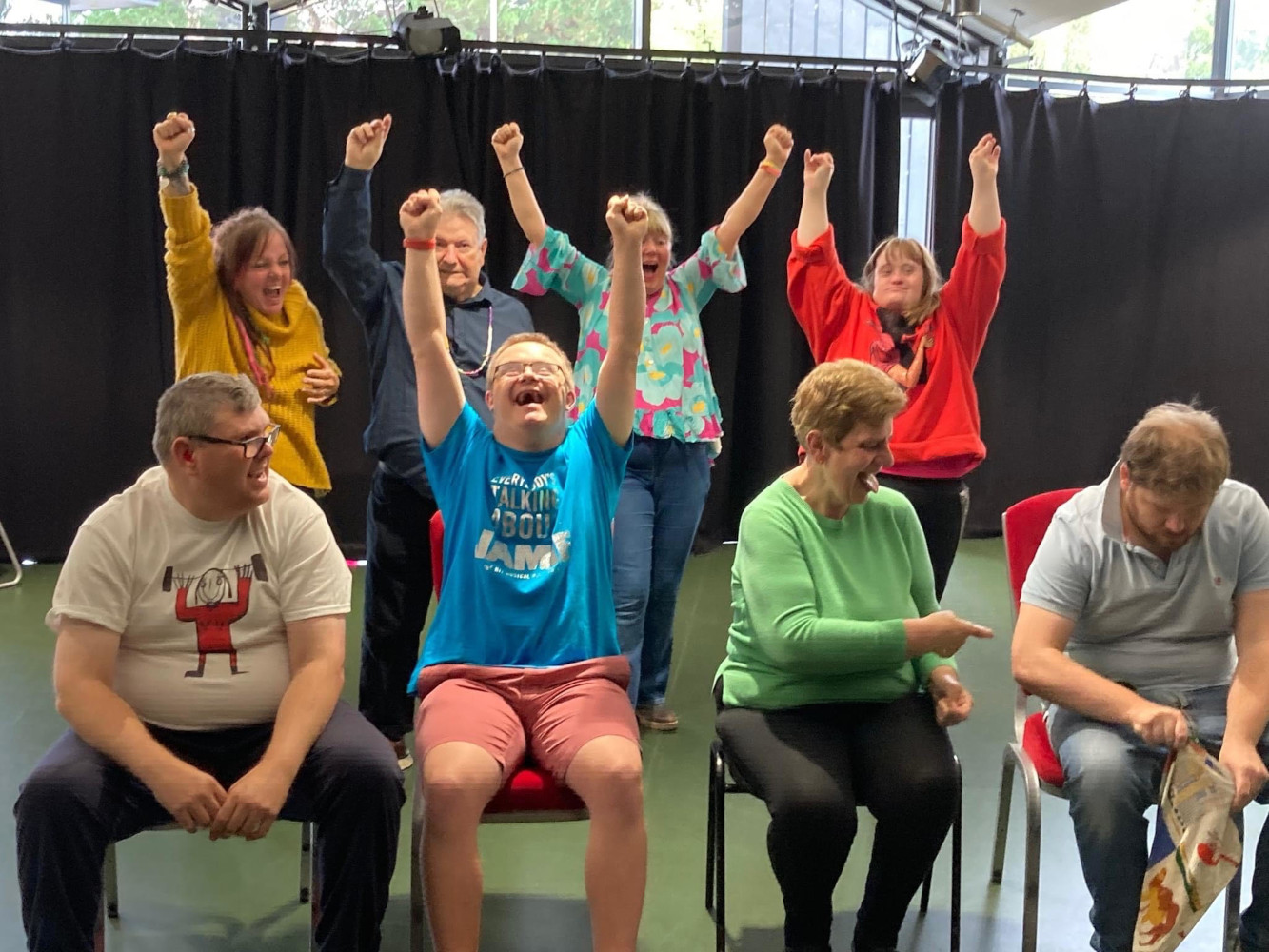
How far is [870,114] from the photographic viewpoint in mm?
5238

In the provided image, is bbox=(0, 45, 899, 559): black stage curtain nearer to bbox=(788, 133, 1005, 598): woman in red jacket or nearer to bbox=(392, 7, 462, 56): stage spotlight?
bbox=(392, 7, 462, 56): stage spotlight

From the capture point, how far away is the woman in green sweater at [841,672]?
1.94m

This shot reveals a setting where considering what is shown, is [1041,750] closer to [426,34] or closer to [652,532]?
[652,532]

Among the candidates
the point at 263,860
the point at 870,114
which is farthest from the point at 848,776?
the point at 870,114

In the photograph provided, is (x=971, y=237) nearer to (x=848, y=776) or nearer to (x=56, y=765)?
(x=848, y=776)

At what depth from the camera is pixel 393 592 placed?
279cm

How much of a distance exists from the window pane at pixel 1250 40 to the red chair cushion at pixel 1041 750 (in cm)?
468

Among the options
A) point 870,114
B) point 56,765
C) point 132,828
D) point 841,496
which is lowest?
point 132,828

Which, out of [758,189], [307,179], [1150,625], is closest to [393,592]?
[758,189]

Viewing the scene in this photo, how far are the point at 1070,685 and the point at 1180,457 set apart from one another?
0.41 metres

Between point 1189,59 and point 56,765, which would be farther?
point 1189,59

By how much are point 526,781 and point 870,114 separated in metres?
4.04

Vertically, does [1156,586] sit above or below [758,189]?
below

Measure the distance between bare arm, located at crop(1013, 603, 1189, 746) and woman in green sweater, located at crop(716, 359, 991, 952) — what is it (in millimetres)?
125
